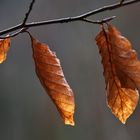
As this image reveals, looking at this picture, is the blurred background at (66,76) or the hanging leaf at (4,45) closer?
the hanging leaf at (4,45)

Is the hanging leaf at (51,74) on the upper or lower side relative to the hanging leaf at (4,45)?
lower

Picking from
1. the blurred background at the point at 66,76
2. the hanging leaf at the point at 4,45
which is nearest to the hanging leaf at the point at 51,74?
the hanging leaf at the point at 4,45

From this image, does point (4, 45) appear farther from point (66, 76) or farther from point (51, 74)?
point (66, 76)

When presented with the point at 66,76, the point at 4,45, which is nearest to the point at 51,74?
the point at 4,45

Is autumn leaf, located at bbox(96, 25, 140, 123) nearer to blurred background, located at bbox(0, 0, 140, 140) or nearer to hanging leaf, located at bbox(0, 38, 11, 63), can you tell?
hanging leaf, located at bbox(0, 38, 11, 63)

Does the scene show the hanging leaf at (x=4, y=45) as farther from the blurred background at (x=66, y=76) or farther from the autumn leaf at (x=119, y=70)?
the blurred background at (x=66, y=76)

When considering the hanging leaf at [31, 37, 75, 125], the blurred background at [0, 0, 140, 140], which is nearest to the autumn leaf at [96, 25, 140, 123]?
the hanging leaf at [31, 37, 75, 125]
